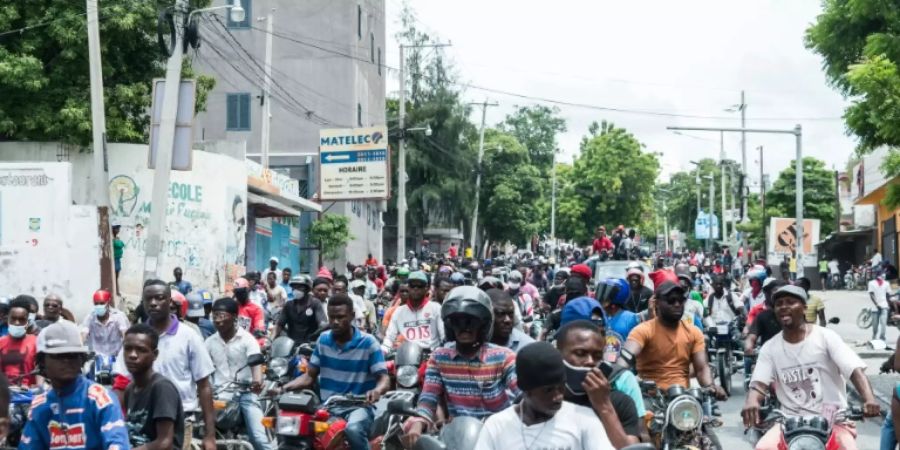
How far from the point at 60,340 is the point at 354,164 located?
36.6 metres

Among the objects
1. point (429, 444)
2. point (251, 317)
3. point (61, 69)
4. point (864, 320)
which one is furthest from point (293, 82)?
point (429, 444)

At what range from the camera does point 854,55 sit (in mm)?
23281

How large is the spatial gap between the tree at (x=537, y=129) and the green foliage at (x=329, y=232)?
57.7 meters

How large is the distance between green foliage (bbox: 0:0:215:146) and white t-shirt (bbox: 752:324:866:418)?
22.5 m

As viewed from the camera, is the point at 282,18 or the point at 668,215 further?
the point at 668,215

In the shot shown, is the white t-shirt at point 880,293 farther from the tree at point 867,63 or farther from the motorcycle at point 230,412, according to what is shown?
the motorcycle at point 230,412

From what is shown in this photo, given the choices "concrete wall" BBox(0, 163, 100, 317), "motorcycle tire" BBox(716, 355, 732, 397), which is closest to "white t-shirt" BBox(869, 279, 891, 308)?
"motorcycle tire" BBox(716, 355, 732, 397)

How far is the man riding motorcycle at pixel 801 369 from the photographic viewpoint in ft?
24.6

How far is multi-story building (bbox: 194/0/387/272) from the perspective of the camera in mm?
46969

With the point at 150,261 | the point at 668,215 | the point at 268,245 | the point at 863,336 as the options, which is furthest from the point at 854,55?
the point at 668,215

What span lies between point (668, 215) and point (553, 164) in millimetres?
32574

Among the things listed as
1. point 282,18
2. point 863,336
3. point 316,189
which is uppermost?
point 282,18

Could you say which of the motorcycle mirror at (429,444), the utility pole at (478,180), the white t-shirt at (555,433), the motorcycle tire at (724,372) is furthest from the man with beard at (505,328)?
the utility pole at (478,180)

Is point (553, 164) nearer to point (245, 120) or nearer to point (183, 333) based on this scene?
point (245, 120)
